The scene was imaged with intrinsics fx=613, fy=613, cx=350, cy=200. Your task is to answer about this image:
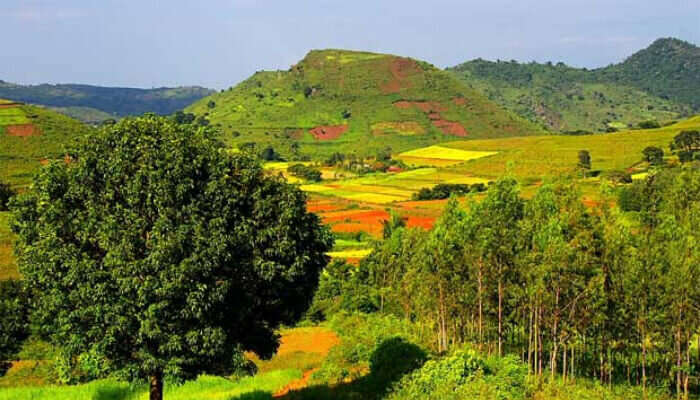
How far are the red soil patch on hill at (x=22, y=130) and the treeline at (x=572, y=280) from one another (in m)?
124

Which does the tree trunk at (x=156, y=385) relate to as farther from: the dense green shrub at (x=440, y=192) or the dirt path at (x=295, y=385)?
the dense green shrub at (x=440, y=192)

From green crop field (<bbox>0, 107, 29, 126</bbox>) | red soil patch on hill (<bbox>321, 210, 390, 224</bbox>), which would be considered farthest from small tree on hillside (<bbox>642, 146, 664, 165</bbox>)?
green crop field (<bbox>0, 107, 29, 126</bbox>)

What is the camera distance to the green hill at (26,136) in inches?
4596

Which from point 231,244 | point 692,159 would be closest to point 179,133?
point 231,244

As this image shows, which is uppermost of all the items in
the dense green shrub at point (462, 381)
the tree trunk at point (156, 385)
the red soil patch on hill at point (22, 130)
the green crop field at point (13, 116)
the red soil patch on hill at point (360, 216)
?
the green crop field at point (13, 116)

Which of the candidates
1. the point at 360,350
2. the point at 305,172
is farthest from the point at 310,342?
the point at 305,172

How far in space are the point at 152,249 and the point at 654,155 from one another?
145 meters

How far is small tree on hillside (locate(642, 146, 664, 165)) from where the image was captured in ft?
457

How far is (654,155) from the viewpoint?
5556 inches

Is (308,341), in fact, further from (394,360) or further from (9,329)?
(9,329)

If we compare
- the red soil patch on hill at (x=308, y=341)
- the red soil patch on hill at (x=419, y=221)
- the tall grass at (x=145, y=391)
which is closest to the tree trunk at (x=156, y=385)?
the tall grass at (x=145, y=391)

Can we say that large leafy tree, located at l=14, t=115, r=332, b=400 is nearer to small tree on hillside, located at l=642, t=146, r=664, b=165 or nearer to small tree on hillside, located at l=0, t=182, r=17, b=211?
small tree on hillside, located at l=0, t=182, r=17, b=211

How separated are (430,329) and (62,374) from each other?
110 ft

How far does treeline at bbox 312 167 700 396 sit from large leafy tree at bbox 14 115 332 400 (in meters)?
14.9
